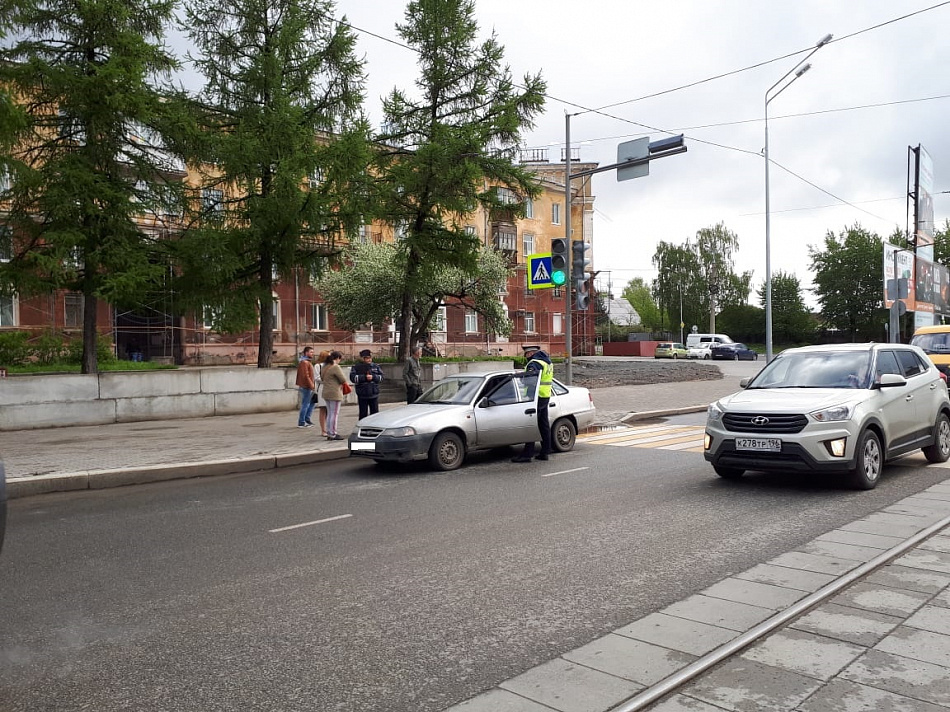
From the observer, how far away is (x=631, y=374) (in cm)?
3225

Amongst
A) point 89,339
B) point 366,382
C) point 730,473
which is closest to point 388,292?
point 89,339

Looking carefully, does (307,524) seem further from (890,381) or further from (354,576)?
(890,381)

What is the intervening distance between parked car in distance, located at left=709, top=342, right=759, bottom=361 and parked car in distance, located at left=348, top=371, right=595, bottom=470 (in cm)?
5222

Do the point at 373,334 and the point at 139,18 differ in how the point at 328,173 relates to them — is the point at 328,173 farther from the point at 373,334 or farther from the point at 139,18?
the point at 373,334

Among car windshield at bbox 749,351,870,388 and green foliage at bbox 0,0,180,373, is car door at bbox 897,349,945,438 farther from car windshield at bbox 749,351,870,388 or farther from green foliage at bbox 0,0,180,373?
green foliage at bbox 0,0,180,373

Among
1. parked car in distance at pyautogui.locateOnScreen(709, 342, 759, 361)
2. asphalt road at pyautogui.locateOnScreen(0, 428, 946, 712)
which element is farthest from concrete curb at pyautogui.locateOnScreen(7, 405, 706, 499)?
parked car in distance at pyautogui.locateOnScreen(709, 342, 759, 361)

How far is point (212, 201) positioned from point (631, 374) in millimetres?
19091

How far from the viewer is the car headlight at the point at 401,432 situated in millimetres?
10664

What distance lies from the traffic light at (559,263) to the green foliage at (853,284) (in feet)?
221

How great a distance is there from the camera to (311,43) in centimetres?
1972

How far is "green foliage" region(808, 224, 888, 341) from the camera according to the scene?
74000 millimetres

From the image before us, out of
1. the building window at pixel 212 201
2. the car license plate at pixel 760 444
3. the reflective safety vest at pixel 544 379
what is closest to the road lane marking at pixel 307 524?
the car license plate at pixel 760 444

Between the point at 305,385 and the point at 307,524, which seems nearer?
the point at 307,524

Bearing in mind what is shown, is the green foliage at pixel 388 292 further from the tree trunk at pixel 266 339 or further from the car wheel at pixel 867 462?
the car wheel at pixel 867 462
